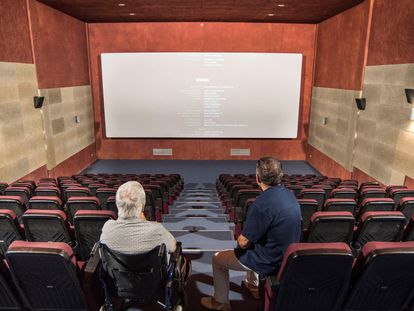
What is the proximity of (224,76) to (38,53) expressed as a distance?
6.02 m

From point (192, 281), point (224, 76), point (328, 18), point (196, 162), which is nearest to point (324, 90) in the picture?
point (328, 18)

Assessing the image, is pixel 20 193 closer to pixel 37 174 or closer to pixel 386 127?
pixel 37 174

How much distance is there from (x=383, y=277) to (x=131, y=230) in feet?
5.96

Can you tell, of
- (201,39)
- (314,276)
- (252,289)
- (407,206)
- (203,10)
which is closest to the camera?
(314,276)

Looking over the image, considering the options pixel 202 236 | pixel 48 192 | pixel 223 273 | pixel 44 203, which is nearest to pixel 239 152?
pixel 202 236

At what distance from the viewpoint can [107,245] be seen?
232 centimetres

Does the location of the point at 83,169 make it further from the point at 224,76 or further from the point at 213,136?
the point at 224,76

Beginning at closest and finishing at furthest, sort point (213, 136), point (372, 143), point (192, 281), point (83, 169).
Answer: point (192, 281) → point (372, 143) → point (83, 169) → point (213, 136)

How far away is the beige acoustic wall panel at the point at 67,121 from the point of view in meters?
8.77

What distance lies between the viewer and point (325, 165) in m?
10.6

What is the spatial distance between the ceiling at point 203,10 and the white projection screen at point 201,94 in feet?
4.27

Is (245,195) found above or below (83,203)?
below

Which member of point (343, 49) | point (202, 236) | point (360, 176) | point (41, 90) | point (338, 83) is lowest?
point (360, 176)

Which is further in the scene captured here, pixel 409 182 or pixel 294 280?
pixel 409 182
